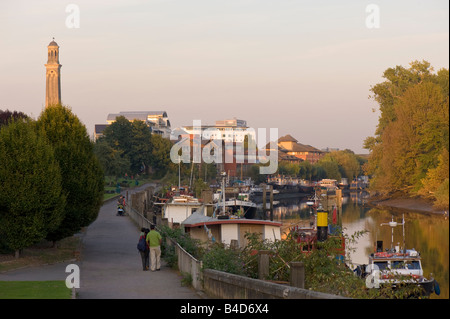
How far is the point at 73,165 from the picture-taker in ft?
105

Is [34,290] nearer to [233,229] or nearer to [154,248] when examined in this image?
[154,248]

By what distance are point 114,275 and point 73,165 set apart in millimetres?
10294

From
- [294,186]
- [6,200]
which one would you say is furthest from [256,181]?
[6,200]

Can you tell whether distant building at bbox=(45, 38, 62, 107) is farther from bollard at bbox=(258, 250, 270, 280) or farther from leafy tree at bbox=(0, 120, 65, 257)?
bollard at bbox=(258, 250, 270, 280)

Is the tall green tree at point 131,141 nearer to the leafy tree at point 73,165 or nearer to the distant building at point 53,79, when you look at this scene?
the distant building at point 53,79

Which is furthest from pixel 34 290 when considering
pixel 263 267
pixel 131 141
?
pixel 131 141

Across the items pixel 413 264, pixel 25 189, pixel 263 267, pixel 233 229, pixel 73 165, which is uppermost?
pixel 73 165

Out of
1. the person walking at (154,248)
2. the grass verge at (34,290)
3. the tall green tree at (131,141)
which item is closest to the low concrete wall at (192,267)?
the person walking at (154,248)

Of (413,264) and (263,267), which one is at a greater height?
(263,267)

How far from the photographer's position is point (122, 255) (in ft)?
97.7

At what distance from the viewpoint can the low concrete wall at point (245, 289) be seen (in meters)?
13.4

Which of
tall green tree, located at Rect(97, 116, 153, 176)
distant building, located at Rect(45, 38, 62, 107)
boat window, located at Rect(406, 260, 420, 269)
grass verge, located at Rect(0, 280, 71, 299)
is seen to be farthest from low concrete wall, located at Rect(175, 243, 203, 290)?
distant building, located at Rect(45, 38, 62, 107)
